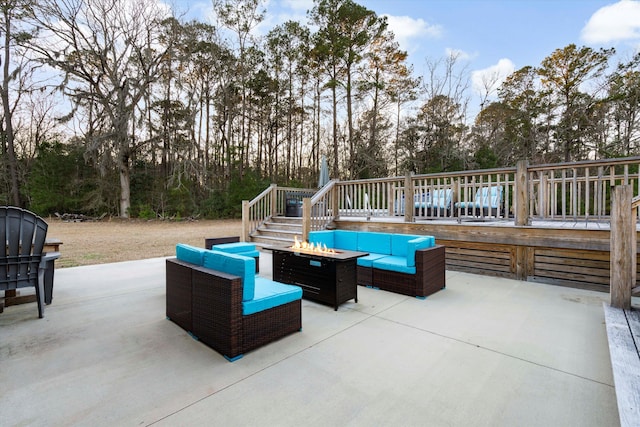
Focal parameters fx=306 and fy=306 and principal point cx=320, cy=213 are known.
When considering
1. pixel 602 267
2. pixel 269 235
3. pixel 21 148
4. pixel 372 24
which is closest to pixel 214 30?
pixel 372 24

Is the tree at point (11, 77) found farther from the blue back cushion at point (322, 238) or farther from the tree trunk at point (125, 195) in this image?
the blue back cushion at point (322, 238)

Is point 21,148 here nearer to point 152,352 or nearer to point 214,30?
point 214,30

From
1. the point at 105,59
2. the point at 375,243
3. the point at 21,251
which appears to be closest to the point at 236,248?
the point at 375,243

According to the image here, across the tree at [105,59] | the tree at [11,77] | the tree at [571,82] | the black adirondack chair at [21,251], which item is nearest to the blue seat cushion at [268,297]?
the black adirondack chair at [21,251]

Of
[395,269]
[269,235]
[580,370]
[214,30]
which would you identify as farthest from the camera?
[214,30]

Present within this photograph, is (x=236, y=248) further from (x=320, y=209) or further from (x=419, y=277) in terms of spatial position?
(x=419, y=277)

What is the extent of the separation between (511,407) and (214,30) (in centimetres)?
1970

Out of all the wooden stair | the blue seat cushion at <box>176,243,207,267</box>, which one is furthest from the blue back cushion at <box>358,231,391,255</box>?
the blue seat cushion at <box>176,243,207,267</box>

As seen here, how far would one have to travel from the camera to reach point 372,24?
15.4m

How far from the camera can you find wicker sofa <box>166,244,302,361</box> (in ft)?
7.62

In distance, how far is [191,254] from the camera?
2.94 m

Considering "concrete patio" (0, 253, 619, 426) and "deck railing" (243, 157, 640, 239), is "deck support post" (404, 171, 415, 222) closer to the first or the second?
"deck railing" (243, 157, 640, 239)

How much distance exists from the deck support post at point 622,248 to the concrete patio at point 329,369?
0.31m

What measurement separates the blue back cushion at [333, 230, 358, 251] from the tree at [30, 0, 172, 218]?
1396cm
